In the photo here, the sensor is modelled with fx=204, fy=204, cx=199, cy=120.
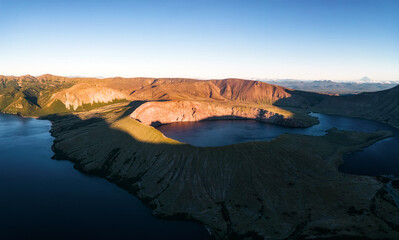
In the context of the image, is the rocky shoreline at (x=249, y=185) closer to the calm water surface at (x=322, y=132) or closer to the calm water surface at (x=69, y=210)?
the calm water surface at (x=69, y=210)

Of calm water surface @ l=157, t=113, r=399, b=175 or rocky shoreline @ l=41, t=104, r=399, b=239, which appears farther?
calm water surface @ l=157, t=113, r=399, b=175

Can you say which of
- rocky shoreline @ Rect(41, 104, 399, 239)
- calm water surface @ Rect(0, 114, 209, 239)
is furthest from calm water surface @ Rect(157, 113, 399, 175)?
calm water surface @ Rect(0, 114, 209, 239)

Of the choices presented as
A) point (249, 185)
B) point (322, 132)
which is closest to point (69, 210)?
point (249, 185)

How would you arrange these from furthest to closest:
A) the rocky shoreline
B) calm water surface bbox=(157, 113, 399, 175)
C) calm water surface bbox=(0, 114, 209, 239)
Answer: calm water surface bbox=(157, 113, 399, 175) < calm water surface bbox=(0, 114, 209, 239) < the rocky shoreline

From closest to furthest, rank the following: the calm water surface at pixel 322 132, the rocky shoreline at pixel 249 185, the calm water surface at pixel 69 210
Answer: the rocky shoreline at pixel 249 185, the calm water surface at pixel 69 210, the calm water surface at pixel 322 132

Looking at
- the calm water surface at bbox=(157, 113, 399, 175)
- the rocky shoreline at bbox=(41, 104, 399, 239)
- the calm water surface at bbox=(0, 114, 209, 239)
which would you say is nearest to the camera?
the rocky shoreline at bbox=(41, 104, 399, 239)

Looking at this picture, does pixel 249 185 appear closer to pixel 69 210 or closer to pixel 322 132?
pixel 69 210

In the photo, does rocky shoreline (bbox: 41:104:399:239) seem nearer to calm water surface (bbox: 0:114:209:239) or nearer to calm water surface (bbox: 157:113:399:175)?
calm water surface (bbox: 0:114:209:239)

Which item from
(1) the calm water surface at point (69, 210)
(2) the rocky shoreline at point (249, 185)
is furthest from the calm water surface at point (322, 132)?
(1) the calm water surface at point (69, 210)

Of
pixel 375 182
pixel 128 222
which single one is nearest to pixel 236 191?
pixel 128 222

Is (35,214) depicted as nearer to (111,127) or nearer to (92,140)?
(92,140)
